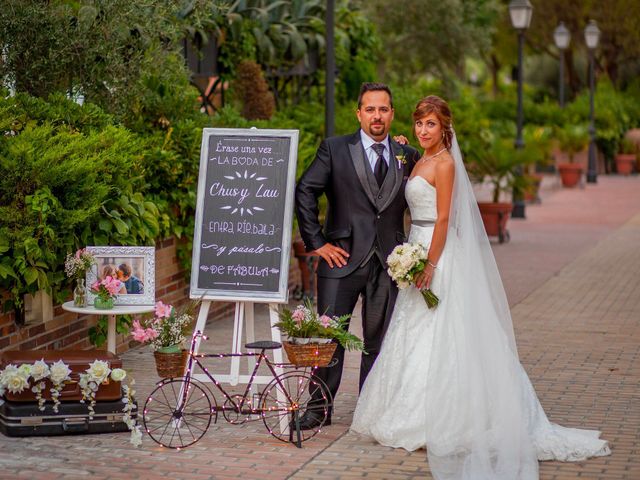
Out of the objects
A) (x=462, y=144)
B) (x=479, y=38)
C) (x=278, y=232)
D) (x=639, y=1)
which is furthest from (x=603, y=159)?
(x=278, y=232)

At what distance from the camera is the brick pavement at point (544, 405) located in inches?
256

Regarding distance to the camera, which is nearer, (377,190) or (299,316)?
(299,316)

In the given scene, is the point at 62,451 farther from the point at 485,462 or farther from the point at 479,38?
the point at 479,38

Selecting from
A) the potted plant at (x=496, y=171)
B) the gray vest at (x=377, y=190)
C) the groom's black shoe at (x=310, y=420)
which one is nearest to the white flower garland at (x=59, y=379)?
the groom's black shoe at (x=310, y=420)

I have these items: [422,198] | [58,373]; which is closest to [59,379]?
[58,373]

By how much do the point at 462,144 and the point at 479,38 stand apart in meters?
13.1

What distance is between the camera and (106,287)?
7625mm

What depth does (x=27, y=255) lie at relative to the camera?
Answer: 26.1 feet

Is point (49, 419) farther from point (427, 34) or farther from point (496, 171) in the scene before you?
point (427, 34)

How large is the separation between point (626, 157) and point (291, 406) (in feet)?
108

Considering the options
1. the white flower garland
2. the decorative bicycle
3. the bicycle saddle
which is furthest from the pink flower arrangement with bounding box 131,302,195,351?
the bicycle saddle

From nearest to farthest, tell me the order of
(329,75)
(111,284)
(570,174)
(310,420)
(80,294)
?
(310,420) < (111,284) < (80,294) < (329,75) < (570,174)

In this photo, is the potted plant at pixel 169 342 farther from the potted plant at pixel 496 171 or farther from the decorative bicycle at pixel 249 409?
the potted plant at pixel 496 171

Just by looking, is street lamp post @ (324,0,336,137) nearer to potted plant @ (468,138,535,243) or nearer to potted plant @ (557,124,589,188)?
potted plant @ (468,138,535,243)
